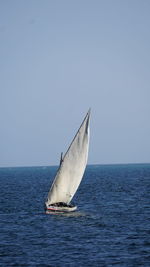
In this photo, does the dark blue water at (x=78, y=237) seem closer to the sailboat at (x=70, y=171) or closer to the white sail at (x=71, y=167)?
the sailboat at (x=70, y=171)

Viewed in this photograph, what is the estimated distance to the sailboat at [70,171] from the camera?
56.7m

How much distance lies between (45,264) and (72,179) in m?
24.1

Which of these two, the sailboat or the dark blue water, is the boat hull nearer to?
the sailboat

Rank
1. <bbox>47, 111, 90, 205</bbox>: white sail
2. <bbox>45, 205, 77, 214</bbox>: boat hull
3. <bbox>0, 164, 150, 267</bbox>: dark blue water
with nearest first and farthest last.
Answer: <bbox>0, 164, 150, 267</bbox>: dark blue water, <bbox>47, 111, 90, 205</bbox>: white sail, <bbox>45, 205, 77, 214</bbox>: boat hull

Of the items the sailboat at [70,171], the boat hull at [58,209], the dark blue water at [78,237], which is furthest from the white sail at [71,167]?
the dark blue water at [78,237]

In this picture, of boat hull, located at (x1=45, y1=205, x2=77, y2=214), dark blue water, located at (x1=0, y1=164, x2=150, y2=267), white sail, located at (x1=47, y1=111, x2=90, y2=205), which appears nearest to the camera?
dark blue water, located at (x1=0, y1=164, x2=150, y2=267)

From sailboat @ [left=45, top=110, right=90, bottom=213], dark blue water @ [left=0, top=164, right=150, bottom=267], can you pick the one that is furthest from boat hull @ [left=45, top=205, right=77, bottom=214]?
dark blue water @ [left=0, top=164, right=150, bottom=267]

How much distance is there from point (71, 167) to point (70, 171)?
1.92 ft

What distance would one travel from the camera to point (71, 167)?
190 ft

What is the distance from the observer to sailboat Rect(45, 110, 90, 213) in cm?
5668

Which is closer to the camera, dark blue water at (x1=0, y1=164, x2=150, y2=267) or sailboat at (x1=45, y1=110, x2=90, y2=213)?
dark blue water at (x1=0, y1=164, x2=150, y2=267)

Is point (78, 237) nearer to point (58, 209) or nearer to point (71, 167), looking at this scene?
point (58, 209)

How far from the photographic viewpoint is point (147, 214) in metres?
59.1

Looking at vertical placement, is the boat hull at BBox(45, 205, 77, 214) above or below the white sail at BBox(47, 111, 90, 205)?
below
